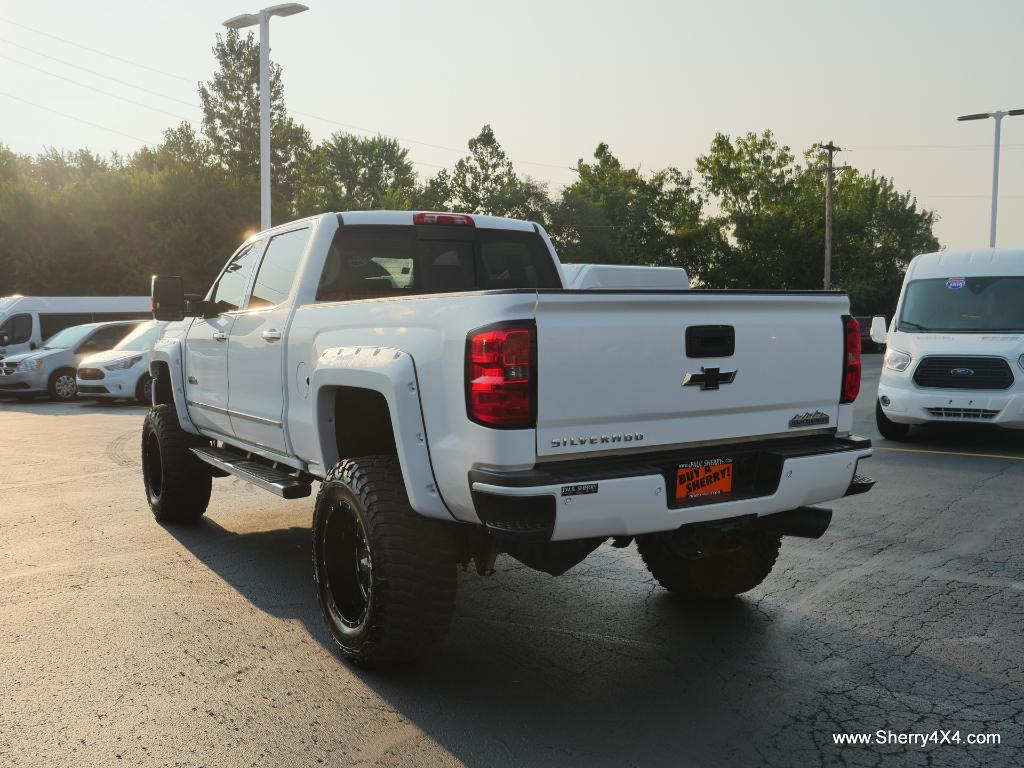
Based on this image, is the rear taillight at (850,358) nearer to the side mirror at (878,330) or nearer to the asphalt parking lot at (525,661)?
the asphalt parking lot at (525,661)

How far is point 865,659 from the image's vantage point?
14.3 feet

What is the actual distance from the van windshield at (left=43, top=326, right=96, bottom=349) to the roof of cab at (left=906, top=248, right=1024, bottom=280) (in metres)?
16.0

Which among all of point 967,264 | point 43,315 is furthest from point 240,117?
point 967,264

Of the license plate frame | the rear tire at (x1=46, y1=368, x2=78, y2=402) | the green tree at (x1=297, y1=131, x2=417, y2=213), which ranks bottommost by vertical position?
the rear tire at (x1=46, y1=368, x2=78, y2=402)

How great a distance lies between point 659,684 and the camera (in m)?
4.06

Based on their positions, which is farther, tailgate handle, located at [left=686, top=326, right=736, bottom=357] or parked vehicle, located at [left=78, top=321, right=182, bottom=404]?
parked vehicle, located at [left=78, top=321, right=182, bottom=404]

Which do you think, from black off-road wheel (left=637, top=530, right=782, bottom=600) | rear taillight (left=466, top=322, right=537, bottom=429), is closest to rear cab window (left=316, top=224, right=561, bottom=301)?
black off-road wheel (left=637, top=530, right=782, bottom=600)

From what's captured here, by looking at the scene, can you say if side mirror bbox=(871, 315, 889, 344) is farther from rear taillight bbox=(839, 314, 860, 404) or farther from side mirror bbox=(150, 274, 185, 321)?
side mirror bbox=(150, 274, 185, 321)

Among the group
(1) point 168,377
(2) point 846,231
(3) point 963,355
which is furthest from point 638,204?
(1) point 168,377

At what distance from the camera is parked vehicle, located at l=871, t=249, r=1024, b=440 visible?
1074 centimetres

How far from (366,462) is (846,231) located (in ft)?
217

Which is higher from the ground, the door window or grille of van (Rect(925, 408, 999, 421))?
the door window

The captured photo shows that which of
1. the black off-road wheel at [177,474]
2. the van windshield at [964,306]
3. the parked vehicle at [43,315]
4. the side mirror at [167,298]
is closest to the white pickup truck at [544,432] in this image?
the side mirror at [167,298]

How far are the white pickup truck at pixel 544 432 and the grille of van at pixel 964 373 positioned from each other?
705 centimetres
